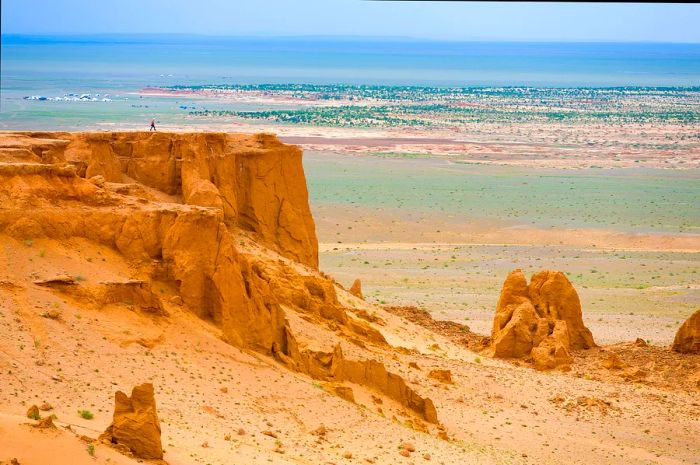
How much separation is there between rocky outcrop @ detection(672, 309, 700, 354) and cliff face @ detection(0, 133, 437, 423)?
30.9 feet

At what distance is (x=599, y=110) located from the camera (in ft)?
472

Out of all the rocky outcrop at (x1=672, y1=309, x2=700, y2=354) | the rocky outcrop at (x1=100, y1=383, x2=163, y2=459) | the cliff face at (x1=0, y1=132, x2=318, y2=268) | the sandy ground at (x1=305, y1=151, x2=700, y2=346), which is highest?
the cliff face at (x1=0, y1=132, x2=318, y2=268)

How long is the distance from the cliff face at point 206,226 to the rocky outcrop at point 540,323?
4.88m

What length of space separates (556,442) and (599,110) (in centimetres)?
12137

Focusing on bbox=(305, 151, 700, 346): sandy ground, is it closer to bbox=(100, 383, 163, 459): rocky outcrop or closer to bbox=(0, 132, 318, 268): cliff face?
bbox=(0, 132, 318, 268): cliff face

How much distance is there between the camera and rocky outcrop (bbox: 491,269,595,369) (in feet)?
110

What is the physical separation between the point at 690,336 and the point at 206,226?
16963 millimetres

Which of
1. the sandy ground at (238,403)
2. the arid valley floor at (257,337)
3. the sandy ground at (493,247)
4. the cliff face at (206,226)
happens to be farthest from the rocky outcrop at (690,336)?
the cliff face at (206,226)

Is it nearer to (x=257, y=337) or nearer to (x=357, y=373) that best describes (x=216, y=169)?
(x=357, y=373)

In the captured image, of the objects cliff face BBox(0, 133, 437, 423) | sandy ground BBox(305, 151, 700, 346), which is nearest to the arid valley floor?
cliff face BBox(0, 133, 437, 423)

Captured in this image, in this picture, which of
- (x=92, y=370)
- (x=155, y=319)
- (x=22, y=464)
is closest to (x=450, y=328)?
(x=155, y=319)

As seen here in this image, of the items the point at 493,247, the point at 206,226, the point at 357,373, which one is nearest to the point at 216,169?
the point at 357,373

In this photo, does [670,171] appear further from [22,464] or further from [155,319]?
[22,464]

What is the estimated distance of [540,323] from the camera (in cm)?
3456
